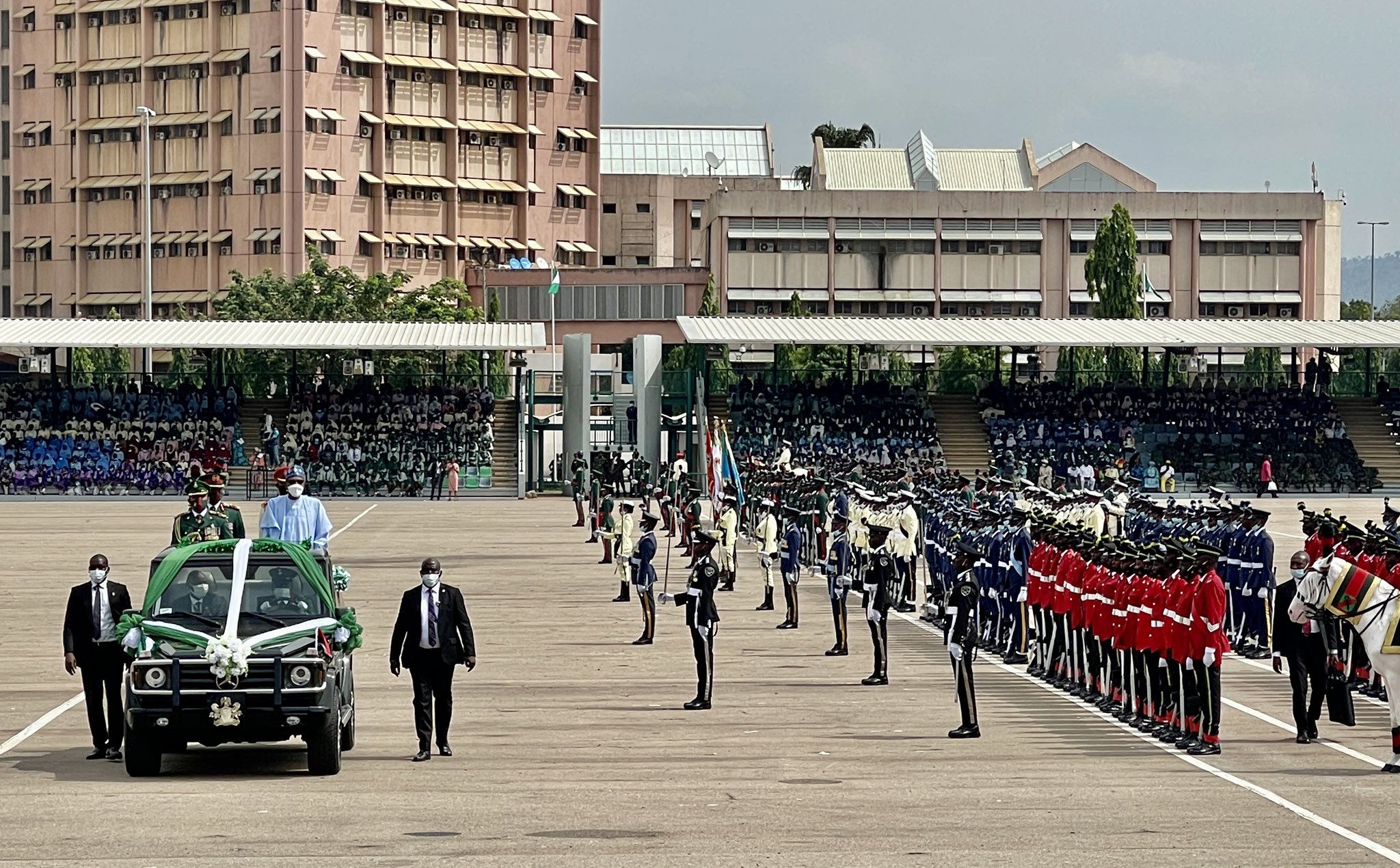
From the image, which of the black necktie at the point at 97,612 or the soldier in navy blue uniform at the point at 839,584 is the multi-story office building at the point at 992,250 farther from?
the black necktie at the point at 97,612

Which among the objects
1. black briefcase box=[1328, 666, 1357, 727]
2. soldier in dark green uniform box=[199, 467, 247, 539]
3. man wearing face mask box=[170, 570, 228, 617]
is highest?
soldier in dark green uniform box=[199, 467, 247, 539]

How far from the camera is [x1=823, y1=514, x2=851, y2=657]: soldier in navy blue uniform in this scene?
78.6ft

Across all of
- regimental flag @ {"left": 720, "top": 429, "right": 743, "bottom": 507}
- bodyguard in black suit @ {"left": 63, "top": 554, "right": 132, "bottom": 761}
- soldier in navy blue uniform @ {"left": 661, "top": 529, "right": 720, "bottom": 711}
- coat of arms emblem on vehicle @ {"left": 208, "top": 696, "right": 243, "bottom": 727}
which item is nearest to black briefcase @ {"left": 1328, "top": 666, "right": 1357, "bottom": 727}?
soldier in navy blue uniform @ {"left": 661, "top": 529, "right": 720, "bottom": 711}

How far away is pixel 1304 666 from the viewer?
1769cm

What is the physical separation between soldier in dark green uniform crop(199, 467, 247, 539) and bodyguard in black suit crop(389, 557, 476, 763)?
5450 mm

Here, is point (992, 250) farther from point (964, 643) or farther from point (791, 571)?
point (964, 643)

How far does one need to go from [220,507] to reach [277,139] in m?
93.1

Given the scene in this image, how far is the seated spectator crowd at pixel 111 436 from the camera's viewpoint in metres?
66.6

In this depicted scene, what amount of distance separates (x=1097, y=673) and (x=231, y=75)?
3968 inches

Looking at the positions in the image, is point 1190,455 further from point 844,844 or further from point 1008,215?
point 844,844

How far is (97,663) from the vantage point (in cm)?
1645

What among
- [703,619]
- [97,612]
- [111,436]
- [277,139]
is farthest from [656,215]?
[97,612]

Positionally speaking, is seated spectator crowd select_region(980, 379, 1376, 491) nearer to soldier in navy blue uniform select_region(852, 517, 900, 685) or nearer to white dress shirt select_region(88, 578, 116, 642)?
soldier in navy blue uniform select_region(852, 517, 900, 685)

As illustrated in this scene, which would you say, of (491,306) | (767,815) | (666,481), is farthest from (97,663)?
(491,306)
